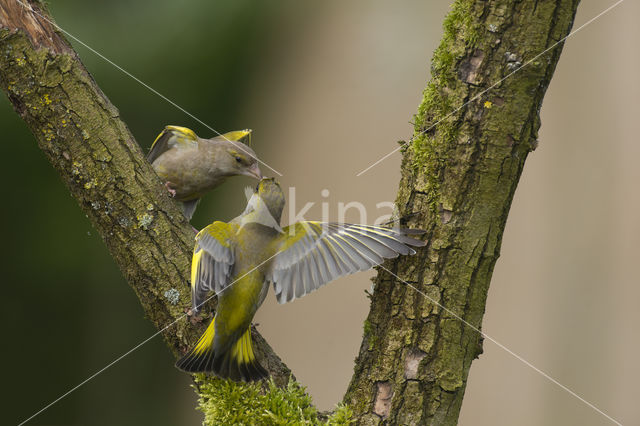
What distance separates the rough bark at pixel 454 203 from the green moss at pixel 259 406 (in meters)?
0.16

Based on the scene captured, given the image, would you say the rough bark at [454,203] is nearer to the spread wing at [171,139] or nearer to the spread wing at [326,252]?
the spread wing at [326,252]

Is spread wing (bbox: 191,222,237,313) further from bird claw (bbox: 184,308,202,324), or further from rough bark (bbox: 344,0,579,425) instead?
rough bark (bbox: 344,0,579,425)

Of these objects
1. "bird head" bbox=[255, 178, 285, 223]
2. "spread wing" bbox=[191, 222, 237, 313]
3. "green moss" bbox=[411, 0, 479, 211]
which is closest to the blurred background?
"bird head" bbox=[255, 178, 285, 223]

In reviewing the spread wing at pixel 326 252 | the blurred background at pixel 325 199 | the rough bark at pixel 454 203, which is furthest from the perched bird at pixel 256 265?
the blurred background at pixel 325 199

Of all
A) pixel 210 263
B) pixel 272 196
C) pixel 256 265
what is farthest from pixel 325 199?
pixel 210 263

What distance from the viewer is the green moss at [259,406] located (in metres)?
2.03

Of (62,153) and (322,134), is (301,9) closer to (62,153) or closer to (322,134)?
(322,134)

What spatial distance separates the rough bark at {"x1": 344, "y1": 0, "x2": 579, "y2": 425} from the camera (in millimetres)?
1857

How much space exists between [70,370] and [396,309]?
4.45 m

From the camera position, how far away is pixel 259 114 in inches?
230

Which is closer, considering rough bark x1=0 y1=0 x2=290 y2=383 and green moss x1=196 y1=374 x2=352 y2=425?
green moss x1=196 y1=374 x2=352 y2=425

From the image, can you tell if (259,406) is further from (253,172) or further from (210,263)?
(253,172)

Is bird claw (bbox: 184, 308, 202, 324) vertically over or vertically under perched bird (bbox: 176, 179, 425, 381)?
under

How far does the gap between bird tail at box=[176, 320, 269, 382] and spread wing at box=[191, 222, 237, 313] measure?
13 centimetres
